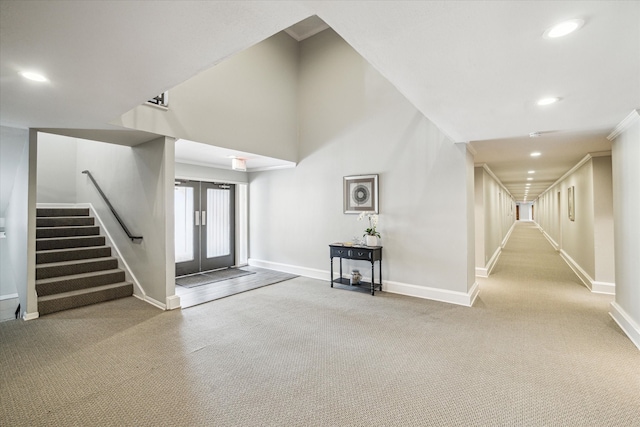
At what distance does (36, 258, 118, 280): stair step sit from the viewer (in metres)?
4.15

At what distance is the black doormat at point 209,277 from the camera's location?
5.30 metres

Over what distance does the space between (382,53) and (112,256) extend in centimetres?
532

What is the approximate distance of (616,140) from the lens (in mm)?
3436

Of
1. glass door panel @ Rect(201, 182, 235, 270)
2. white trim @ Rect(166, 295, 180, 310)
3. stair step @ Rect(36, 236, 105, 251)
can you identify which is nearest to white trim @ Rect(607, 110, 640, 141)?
white trim @ Rect(166, 295, 180, 310)

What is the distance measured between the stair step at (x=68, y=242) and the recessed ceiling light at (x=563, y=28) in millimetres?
6327

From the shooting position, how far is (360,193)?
16.4ft

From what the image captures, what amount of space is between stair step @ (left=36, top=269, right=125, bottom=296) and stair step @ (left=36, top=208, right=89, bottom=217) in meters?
1.80

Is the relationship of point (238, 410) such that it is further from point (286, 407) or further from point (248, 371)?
point (248, 371)

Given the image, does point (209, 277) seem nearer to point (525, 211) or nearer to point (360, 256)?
point (360, 256)

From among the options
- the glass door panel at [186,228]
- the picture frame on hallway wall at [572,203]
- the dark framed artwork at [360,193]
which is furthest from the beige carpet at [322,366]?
the picture frame on hallway wall at [572,203]

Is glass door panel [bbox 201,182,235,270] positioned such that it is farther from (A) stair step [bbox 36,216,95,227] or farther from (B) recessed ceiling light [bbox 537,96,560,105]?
(B) recessed ceiling light [bbox 537,96,560,105]

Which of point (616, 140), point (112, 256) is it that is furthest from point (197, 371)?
point (616, 140)

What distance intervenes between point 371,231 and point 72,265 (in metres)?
4.58

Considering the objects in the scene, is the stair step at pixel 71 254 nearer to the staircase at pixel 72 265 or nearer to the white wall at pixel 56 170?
the staircase at pixel 72 265
